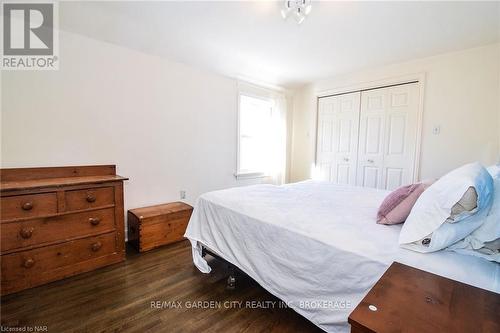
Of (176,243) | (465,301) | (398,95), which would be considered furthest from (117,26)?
(398,95)

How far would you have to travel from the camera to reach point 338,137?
3883mm

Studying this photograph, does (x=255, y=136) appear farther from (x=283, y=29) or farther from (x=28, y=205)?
(x=28, y=205)

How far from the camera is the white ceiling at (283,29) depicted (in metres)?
1.93

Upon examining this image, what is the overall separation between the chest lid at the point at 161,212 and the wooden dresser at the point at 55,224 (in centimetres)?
28

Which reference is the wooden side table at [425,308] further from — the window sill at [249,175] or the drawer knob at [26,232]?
the window sill at [249,175]

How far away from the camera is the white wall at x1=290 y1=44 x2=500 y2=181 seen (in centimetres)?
254

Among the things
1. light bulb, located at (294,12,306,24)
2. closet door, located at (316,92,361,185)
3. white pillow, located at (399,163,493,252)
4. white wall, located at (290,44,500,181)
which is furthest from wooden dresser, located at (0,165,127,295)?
white wall, located at (290,44,500,181)

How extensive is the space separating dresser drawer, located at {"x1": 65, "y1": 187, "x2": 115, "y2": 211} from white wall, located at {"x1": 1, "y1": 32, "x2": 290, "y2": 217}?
1.70 feet

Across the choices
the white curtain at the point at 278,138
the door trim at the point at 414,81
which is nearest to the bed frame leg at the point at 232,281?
the white curtain at the point at 278,138

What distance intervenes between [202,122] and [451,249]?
9.99 feet

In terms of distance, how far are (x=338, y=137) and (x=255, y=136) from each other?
1480mm

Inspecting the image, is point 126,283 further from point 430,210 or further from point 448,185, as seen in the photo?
point 448,185

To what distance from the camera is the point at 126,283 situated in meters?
1.92

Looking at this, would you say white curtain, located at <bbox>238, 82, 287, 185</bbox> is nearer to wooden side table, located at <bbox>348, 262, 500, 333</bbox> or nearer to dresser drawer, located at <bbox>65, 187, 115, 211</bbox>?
dresser drawer, located at <bbox>65, 187, 115, 211</bbox>
